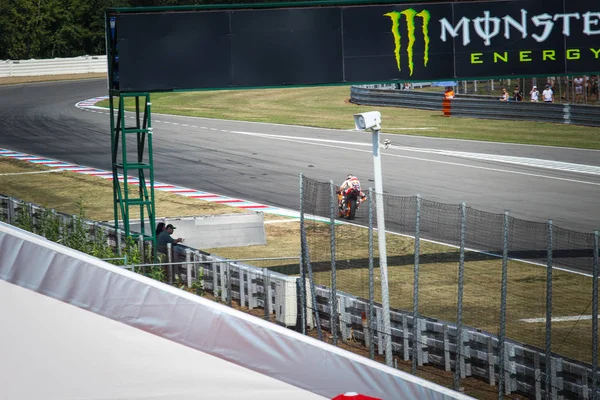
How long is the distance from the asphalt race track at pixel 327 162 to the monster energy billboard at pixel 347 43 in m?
5.23

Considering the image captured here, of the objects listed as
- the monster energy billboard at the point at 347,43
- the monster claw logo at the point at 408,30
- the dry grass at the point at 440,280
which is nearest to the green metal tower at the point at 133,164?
the monster energy billboard at the point at 347,43

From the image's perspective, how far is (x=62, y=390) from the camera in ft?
23.7

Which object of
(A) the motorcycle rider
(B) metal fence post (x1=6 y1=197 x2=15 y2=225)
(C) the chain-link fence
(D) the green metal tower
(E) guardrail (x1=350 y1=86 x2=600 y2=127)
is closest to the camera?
(C) the chain-link fence

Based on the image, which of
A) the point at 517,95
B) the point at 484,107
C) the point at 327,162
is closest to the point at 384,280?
the point at 327,162

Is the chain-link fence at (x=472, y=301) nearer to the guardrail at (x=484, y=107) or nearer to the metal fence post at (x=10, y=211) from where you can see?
the metal fence post at (x=10, y=211)

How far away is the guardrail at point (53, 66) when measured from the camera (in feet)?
225

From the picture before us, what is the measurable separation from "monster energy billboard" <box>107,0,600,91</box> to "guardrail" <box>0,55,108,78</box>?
182 ft

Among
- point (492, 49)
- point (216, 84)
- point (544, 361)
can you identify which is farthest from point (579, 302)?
point (216, 84)

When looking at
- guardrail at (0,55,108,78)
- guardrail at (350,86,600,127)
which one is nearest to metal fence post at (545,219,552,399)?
guardrail at (350,86,600,127)

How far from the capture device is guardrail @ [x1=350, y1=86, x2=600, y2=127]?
39.5 meters

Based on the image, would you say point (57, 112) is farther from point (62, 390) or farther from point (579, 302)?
point (62, 390)

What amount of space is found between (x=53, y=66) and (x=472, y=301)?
62.8 meters

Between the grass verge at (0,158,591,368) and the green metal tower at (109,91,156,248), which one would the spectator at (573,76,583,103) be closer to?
the grass verge at (0,158,591,368)

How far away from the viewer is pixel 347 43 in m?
16.6
